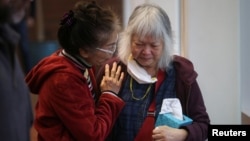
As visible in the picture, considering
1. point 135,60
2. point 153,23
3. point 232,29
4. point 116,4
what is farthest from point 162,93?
point 116,4

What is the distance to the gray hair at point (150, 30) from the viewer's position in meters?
1.55

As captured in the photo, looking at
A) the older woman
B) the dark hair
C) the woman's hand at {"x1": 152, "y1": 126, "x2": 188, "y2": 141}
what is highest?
the dark hair

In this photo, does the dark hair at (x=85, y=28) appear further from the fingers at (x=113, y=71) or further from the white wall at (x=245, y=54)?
the white wall at (x=245, y=54)

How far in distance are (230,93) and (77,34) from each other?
1.26 m

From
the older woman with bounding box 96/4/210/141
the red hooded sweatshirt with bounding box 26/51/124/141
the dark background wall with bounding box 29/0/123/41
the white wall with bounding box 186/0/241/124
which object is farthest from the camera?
the dark background wall with bounding box 29/0/123/41

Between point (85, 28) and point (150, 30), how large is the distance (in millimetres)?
349

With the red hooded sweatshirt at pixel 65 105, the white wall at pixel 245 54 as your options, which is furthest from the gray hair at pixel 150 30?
the white wall at pixel 245 54

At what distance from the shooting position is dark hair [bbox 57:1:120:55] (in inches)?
51.0

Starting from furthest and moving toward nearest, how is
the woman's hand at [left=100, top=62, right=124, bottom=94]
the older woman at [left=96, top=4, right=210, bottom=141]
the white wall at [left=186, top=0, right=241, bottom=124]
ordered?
the white wall at [left=186, top=0, right=241, bottom=124] → the older woman at [left=96, top=4, right=210, bottom=141] → the woman's hand at [left=100, top=62, right=124, bottom=94]

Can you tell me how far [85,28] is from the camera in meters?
1.29

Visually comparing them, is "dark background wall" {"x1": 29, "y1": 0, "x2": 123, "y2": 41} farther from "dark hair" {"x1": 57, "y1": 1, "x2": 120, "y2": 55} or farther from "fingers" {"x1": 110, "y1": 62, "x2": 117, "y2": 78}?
"dark hair" {"x1": 57, "y1": 1, "x2": 120, "y2": 55}

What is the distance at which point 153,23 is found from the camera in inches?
61.1

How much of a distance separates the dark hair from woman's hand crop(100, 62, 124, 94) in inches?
6.9

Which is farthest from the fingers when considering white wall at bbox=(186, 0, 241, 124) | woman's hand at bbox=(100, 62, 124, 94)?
white wall at bbox=(186, 0, 241, 124)
